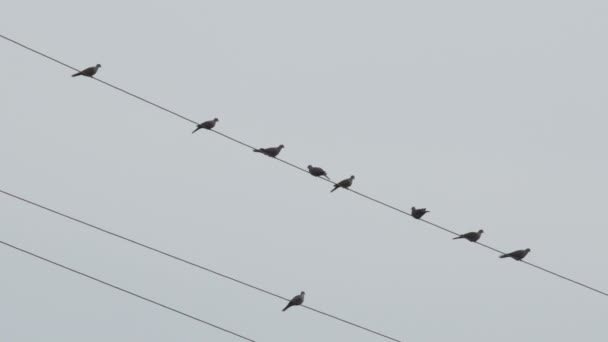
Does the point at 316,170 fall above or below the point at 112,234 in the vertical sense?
above

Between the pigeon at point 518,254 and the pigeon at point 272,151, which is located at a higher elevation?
the pigeon at point 272,151

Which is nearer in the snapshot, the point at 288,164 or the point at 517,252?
the point at 288,164

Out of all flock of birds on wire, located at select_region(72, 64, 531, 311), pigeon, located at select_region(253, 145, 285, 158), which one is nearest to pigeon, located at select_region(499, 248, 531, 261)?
flock of birds on wire, located at select_region(72, 64, 531, 311)

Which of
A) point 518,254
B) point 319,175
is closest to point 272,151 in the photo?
point 319,175

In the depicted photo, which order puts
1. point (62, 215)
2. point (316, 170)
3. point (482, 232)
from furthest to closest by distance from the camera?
1. point (482, 232)
2. point (316, 170)
3. point (62, 215)

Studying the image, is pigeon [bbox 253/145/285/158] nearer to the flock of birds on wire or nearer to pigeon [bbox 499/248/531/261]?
the flock of birds on wire

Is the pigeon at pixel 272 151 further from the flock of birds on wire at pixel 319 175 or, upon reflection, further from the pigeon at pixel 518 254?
the pigeon at pixel 518 254

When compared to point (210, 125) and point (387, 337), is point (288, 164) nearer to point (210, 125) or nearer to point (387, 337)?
point (387, 337)

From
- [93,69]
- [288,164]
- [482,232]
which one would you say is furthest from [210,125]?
[288,164]

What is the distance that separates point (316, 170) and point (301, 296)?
10.4 feet

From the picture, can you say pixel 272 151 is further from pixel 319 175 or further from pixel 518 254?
pixel 518 254

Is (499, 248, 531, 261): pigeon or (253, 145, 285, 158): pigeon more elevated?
(253, 145, 285, 158): pigeon

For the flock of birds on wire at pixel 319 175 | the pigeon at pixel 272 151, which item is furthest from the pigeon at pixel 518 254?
the pigeon at pixel 272 151

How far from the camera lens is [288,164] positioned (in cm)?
2577
